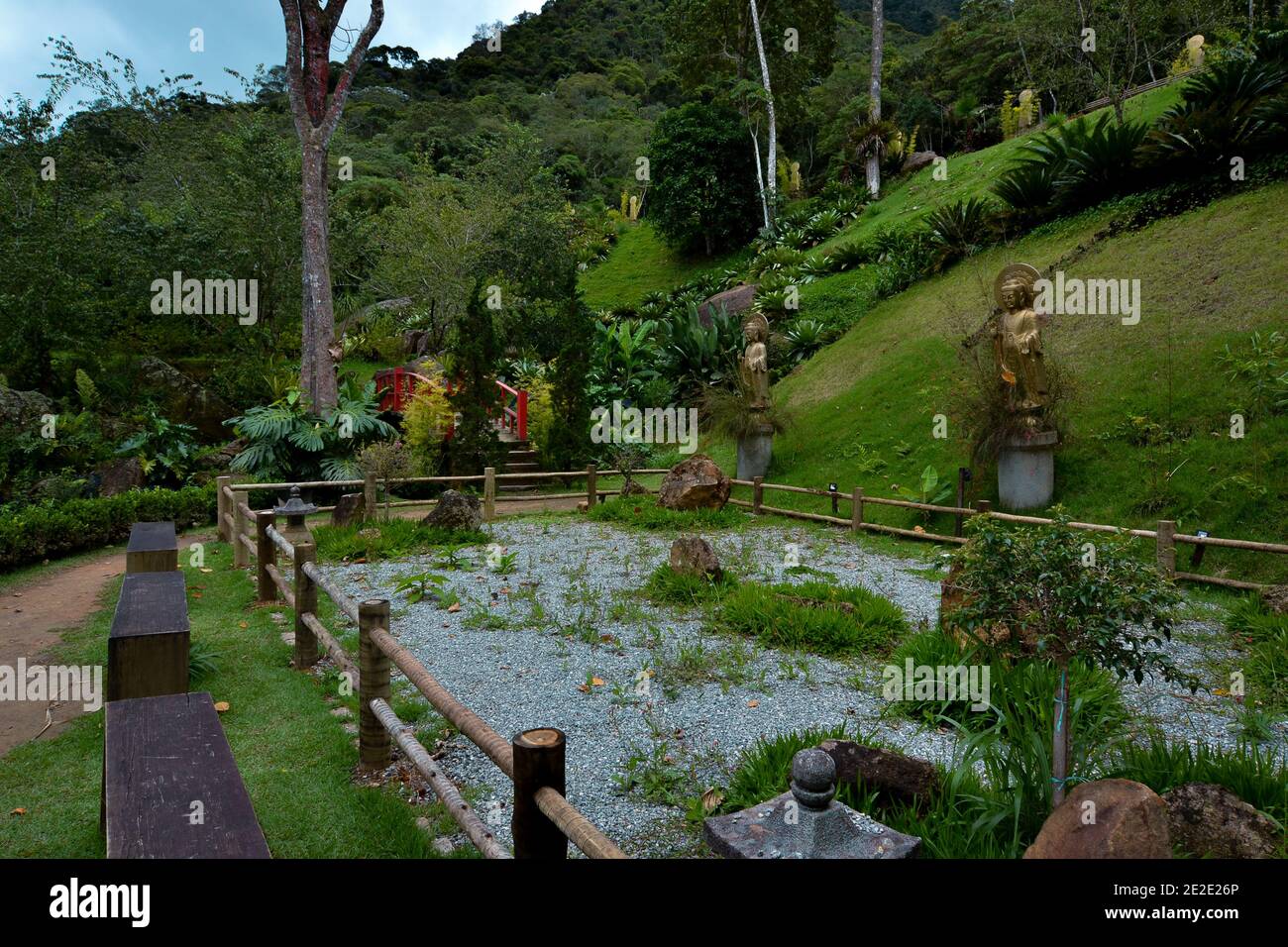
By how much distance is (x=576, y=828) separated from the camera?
204 cm

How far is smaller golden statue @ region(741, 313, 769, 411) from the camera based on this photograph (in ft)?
42.9

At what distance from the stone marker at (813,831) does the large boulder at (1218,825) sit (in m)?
0.90

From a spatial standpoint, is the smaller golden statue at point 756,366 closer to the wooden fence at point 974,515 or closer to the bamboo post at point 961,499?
the wooden fence at point 974,515

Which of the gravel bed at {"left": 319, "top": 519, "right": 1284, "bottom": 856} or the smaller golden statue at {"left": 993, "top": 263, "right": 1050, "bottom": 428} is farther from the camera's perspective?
the smaller golden statue at {"left": 993, "top": 263, "right": 1050, "bottom": 428}

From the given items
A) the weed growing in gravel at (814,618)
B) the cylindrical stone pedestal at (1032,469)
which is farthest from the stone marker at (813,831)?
the cylindrical stone pedestal at (1032,469)

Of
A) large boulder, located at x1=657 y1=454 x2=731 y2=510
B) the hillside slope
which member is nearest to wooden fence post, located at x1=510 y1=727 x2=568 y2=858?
the hillside slope

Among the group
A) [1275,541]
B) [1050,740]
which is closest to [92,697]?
[1050,740]

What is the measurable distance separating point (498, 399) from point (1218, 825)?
1444 centimetres

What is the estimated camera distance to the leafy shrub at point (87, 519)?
9344mm

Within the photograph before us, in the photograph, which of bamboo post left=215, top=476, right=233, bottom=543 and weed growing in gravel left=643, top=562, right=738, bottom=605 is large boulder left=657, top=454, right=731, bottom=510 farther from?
bamboo post left=215, top=476, right=233, bottom=543

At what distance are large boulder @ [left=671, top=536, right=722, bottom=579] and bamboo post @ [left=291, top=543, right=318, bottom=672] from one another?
10.8 feet

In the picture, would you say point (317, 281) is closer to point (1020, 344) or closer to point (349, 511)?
point (349, 511)

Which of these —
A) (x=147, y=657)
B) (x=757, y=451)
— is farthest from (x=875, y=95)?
(x=147, y=657)

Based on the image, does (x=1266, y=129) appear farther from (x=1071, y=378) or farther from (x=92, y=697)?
(x=92, y=697)
